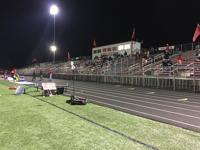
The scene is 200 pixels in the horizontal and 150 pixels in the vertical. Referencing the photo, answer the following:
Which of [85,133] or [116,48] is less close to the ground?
[116,48]

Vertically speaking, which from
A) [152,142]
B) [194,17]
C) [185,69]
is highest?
[194,17]

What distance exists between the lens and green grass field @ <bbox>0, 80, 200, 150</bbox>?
6.06 meters

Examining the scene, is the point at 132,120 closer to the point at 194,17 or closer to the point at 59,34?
the point at 194,17

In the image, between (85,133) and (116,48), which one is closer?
(85,133)

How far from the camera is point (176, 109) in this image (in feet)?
38.1

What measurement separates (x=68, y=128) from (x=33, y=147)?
185cm

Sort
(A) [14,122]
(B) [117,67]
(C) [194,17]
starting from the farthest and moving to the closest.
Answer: (C) [194,17] < (B) [117,67] < (A) [14,122]

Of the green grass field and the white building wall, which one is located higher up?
the white building wall

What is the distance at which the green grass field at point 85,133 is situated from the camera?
6062 millimetres

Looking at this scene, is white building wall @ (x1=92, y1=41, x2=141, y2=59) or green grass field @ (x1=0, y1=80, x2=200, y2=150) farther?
white building wall @ (x1=92, y1=41, x2=141, y2=59)

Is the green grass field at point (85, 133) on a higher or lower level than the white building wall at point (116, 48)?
lower

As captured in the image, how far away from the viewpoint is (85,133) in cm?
711

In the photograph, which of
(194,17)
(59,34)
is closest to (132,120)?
(194,17)

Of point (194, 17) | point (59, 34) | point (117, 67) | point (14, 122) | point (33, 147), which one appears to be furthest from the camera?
point (59, 34)
